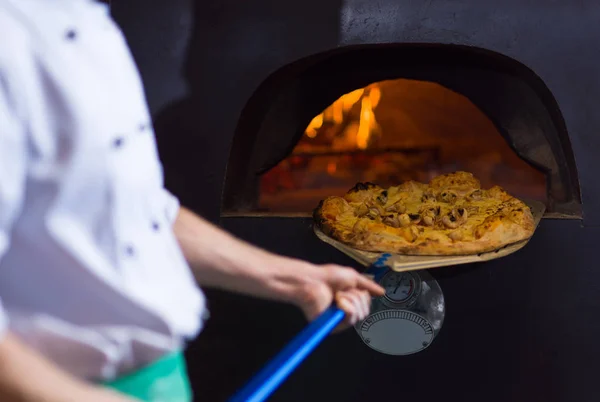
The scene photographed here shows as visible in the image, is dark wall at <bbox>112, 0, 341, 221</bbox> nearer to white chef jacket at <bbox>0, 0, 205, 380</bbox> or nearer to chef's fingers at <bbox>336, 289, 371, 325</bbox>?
chef's fingers at <bbox>336, 289, 371, 325</bbox>

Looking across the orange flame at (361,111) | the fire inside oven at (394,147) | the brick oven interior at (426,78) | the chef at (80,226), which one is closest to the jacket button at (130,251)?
the chef at (80,226)

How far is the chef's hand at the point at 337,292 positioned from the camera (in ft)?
2.89

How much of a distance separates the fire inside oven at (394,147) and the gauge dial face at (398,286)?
1.26 feet

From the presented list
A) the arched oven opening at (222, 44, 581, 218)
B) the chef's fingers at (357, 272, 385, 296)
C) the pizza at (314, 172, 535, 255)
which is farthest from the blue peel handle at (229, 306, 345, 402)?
the arched oven opening at (222, 44, 581, 218)

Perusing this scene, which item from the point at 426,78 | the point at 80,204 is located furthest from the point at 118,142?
the point at 426,78

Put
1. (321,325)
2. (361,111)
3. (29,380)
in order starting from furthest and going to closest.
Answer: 1. (361,111)
2. (321,325)
3. (29,380)

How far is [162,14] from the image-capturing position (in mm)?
1462

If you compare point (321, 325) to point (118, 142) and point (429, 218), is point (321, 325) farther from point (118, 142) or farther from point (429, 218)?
point (429, 218)

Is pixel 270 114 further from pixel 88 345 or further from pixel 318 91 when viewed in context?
pixel 88 345

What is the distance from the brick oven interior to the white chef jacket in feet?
2.76

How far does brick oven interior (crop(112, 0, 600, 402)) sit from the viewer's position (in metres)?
1.42

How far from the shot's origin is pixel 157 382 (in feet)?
2.25

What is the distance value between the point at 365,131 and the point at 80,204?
140 cm

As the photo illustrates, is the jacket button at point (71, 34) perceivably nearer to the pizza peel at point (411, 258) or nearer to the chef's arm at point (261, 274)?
the chef's arm at point (261, 274)
